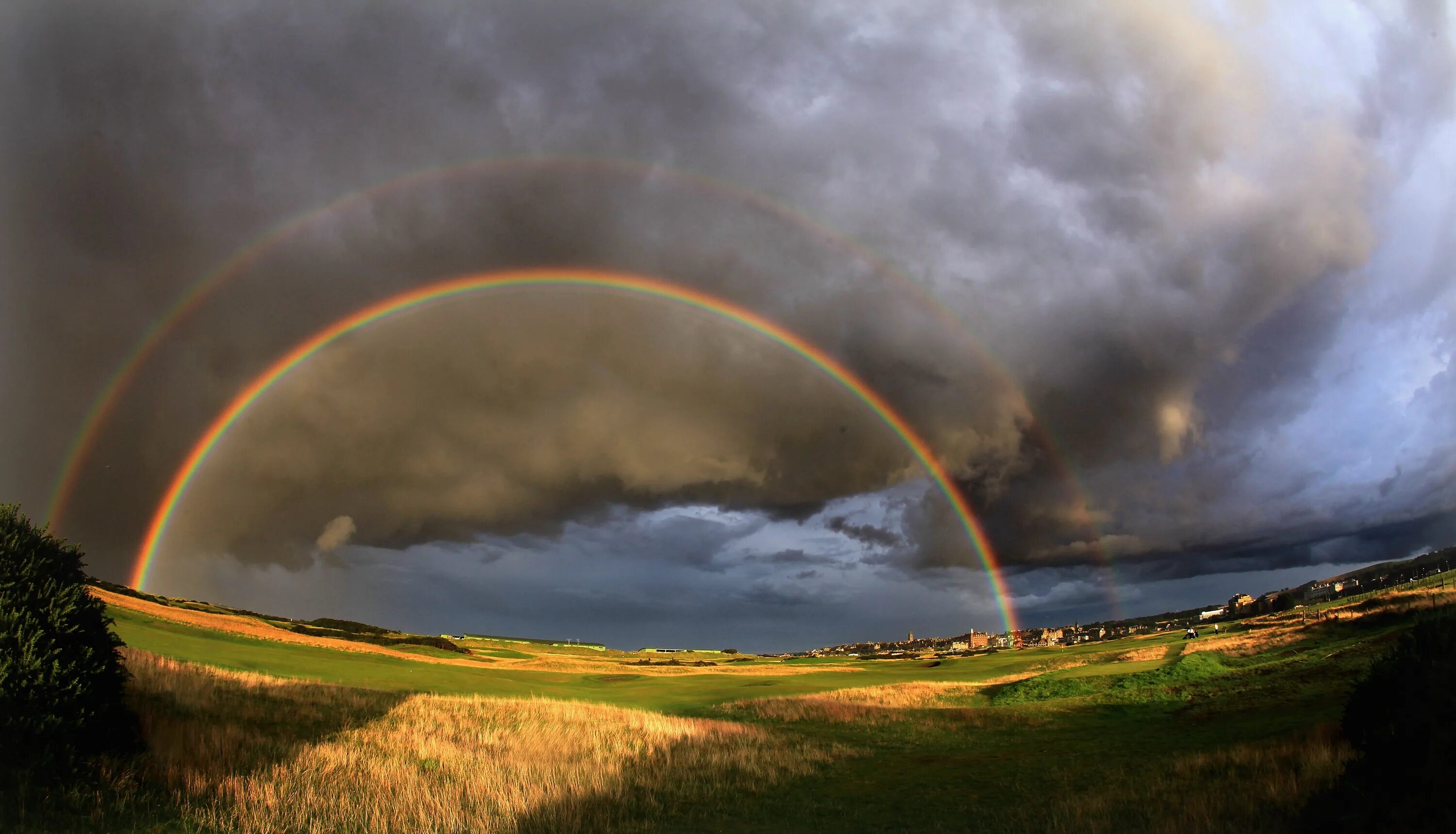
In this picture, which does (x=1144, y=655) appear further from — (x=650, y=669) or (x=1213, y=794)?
(x=650, y=669)

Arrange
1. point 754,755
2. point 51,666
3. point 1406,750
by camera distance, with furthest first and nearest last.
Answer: point 754,755 < point 51,666 < point 1406,750

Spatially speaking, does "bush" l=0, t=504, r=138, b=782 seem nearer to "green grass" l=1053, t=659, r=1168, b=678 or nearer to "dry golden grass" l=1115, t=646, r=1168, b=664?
"green grass" l=1053, t=659, r=1168, b=678

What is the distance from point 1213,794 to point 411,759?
14914 millimetres

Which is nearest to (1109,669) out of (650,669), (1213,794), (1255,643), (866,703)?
(1255,643)

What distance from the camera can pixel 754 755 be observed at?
65.9 ft

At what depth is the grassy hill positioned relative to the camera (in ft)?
38.3

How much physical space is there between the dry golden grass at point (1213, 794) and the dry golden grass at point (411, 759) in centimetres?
675

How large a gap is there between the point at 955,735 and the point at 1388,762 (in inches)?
783

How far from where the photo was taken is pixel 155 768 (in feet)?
39.5

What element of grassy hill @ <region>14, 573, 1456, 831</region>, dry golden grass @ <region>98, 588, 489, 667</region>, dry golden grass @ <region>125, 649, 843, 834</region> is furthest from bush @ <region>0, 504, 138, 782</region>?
dry golden grass @ <region>98, 588, 489, 667</region>

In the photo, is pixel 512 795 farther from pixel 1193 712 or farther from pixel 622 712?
pixel 1193 712

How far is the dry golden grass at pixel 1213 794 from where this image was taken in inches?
403

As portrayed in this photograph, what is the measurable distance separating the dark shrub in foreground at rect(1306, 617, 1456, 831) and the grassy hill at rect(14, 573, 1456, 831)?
958 millimetres

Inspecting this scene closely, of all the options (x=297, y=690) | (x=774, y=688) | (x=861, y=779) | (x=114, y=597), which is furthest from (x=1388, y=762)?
(x=114, y=597)
